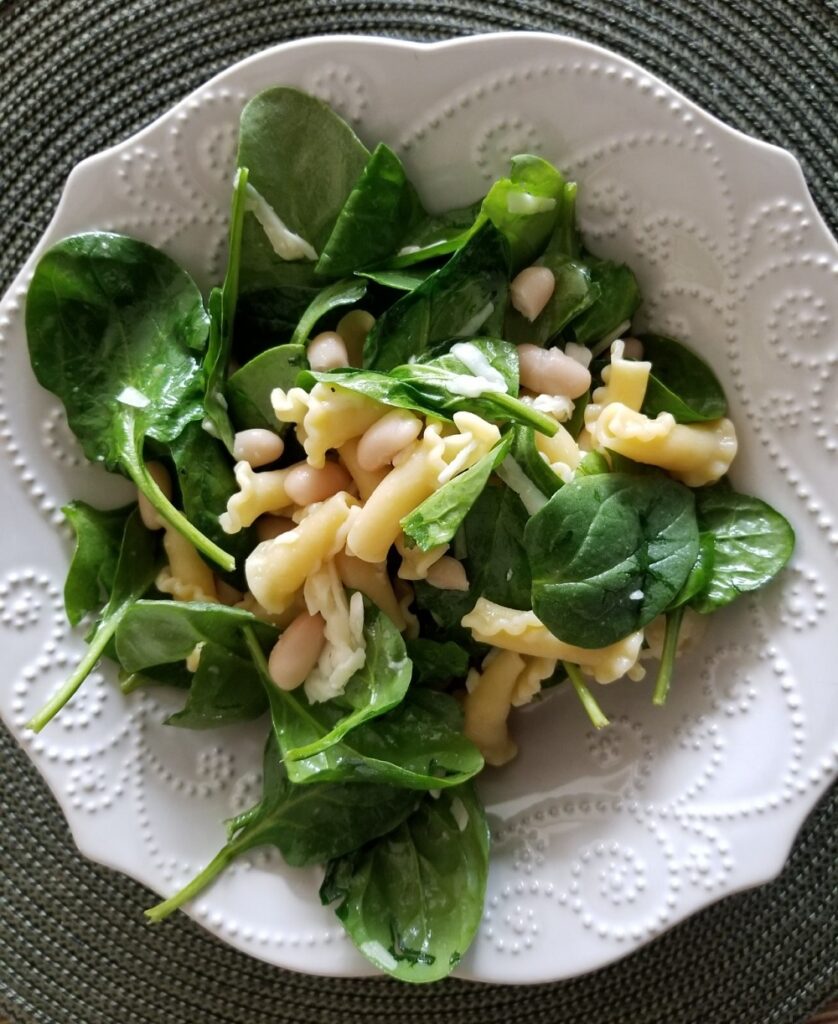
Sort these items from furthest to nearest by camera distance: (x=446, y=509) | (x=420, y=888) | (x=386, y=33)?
(x=386, y=33)
(x=420, y=888)
(x=446, y=509)

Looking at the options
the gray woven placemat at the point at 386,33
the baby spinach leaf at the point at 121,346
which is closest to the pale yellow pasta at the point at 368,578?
the baby spinach leaf at the point at 121,346

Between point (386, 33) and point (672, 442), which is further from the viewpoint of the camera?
point (386, 33)

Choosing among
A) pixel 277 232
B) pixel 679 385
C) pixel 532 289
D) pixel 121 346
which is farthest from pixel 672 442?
pixel 121 346

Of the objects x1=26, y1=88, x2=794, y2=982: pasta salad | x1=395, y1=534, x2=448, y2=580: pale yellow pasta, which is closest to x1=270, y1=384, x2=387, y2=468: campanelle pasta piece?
x1=26, y1=88, x2=794, y2=982: pasta salad

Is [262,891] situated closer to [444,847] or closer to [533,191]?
[444,847]

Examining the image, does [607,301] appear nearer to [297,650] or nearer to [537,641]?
[537,641]

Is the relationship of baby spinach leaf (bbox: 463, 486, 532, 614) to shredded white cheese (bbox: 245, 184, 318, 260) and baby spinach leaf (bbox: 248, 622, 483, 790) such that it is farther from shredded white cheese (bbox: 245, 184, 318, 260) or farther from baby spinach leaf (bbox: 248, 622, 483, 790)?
shredded white cheese (bbox: 245, 184, 318, 260)

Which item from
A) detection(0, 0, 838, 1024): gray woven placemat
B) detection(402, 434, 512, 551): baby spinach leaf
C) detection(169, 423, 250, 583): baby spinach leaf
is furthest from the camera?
detection(0, 0, 838, 1024): gray woven placemat
